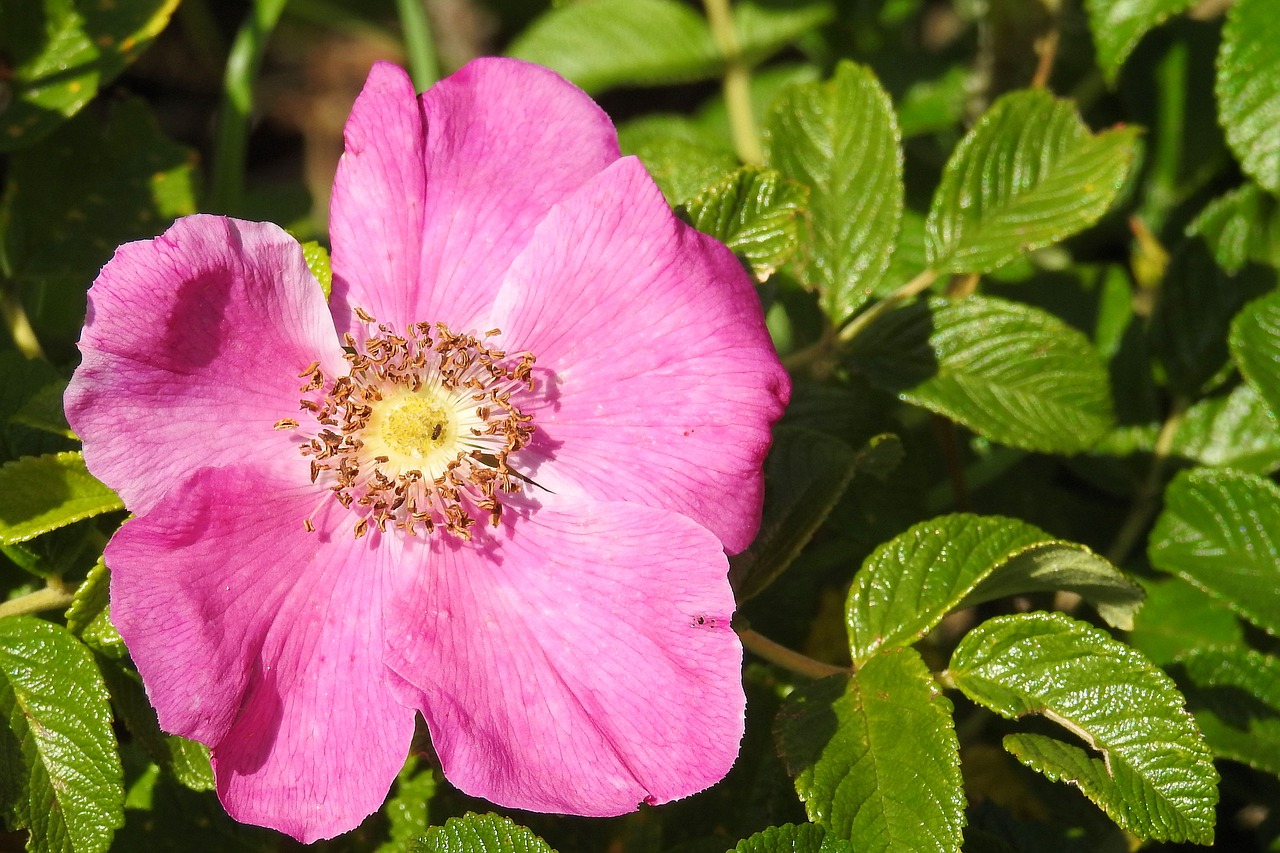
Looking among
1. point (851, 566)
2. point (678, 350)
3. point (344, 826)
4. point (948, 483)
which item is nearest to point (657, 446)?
point (678, 350)

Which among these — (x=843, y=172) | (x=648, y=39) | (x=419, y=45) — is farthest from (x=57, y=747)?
(x=648, y=39)

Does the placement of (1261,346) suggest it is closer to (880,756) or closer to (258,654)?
(880,756)

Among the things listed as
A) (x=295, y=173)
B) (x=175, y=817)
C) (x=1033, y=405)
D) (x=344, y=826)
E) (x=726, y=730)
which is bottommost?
(x=295, y=173)

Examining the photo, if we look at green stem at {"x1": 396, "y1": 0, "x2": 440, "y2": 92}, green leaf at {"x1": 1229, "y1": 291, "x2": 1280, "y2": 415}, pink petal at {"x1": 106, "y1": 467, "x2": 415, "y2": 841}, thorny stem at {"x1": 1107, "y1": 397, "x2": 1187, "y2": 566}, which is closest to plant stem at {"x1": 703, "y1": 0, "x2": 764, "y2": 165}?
green stem at {"x1": 396, "y1": 0, "x2": 440, "y2": 92}

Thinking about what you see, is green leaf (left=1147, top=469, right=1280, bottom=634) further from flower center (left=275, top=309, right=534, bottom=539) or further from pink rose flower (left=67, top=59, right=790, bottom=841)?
flower center (left=275, top=309, right=534, bottom=539)

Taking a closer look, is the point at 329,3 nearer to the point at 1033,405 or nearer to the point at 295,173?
the point at 295,173

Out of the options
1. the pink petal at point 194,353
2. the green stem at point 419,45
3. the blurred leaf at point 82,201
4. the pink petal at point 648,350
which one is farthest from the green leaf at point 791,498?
the green stem at point 419,45
